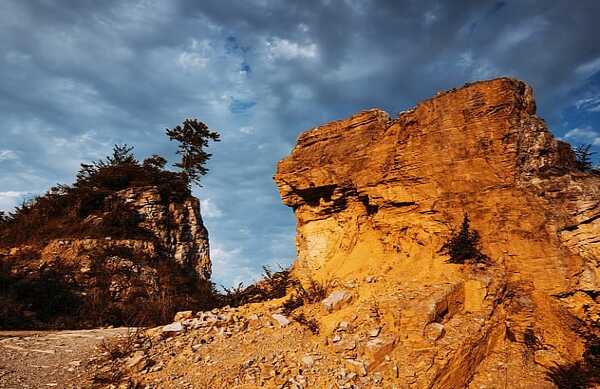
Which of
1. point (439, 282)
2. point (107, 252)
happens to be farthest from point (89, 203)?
point (439, 282)

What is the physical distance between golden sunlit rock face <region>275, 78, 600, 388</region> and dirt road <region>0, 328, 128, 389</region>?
4.62 meters

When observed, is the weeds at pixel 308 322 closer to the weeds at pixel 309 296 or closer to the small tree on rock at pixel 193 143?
the weeds at pixel 309 296

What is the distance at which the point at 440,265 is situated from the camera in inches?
293

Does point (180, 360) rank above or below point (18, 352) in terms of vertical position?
below

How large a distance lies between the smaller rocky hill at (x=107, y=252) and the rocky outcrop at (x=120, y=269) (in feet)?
0.14

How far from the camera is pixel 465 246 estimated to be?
24.2 ft

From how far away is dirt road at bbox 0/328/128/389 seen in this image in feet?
19.9

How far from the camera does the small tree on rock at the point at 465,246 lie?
7.34 metres

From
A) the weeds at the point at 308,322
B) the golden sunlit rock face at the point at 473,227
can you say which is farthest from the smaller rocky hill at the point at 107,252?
the golden sunlit rock face at the point at 473,227

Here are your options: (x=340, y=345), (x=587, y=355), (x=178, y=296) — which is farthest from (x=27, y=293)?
(x=587, y=355)

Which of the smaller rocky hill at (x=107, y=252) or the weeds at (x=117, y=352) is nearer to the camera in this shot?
the weeds at (x=117, y=352)

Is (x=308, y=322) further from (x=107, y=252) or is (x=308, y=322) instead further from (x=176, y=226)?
(x=176, y=226)

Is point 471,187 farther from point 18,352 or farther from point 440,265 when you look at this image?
point 18,352

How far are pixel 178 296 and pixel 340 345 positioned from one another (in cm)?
1260
